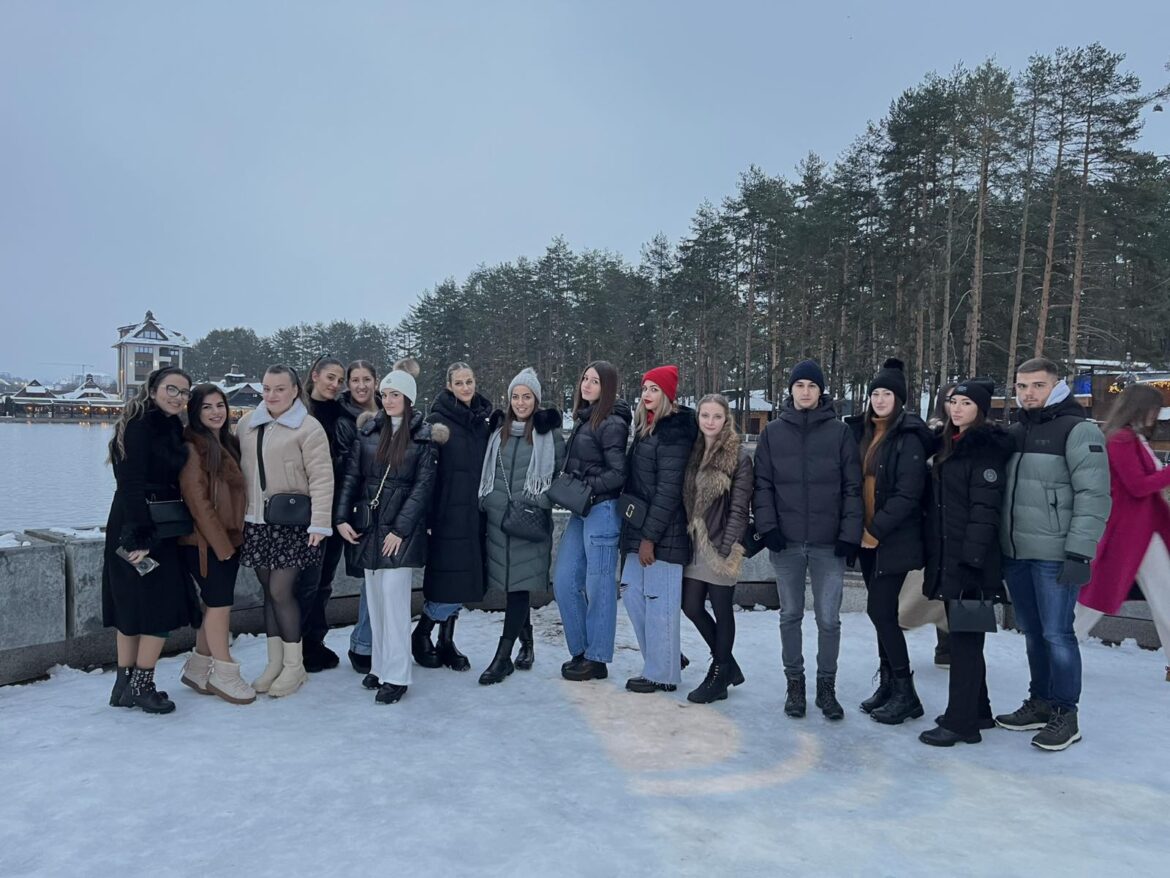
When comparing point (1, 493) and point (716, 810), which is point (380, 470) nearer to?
point (716, 810)

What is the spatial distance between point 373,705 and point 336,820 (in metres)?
1.37

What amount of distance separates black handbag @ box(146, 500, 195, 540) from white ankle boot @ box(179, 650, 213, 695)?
0.82 metres

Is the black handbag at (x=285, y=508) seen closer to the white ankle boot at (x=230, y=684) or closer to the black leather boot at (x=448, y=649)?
the white ankle boot at (x=230, y=684)

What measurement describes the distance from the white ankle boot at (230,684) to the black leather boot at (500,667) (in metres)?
1.37

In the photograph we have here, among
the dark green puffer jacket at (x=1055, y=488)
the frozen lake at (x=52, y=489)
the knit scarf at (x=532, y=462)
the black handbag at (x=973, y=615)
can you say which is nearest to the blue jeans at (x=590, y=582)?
the knit scarf at (x=532, y=462)

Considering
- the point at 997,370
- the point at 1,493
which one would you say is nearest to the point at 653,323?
the point at 997,370

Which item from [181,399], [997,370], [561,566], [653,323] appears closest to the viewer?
[181,399]

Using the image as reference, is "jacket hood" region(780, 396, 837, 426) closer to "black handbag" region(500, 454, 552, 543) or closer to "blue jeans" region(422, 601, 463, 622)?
"black handbag" region(500, 454, 552, 543)

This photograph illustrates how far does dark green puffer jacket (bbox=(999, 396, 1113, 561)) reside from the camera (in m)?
3.87

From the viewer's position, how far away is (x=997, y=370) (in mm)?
32719

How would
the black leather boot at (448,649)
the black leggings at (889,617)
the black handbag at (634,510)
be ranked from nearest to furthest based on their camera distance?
the black leggings at (889,617) → the black handbag at (634,510) → the black leather boot at (448,649)

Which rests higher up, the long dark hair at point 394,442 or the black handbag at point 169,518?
the long dark hair at point 394,442

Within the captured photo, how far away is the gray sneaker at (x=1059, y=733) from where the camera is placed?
395 centimetres

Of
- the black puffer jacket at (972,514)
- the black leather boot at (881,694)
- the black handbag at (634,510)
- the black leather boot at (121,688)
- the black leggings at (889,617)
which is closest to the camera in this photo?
the black puffer jacket at (972,514)
